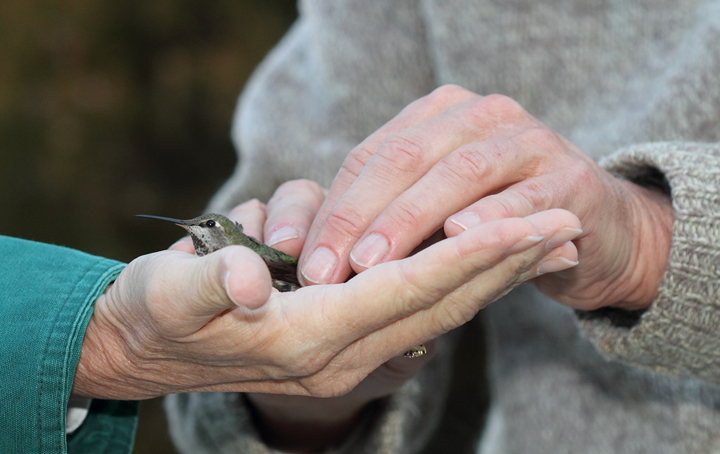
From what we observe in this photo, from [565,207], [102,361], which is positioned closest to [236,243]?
[102,361]

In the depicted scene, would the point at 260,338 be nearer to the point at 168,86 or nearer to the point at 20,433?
the point at 20,433

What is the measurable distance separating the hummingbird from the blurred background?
411 centimetres

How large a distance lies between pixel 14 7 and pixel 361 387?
5419 millimetres

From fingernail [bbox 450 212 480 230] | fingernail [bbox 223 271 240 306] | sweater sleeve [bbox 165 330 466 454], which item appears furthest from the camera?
sweater sleeve [bbox 165 330 466 454]

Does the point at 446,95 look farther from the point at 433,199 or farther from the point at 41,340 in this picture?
the point at 41,340

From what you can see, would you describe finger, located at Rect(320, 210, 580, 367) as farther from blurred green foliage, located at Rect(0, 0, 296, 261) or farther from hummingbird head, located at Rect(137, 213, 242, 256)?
blurred green foliage, located at Rect(0, 0, 296, 261)

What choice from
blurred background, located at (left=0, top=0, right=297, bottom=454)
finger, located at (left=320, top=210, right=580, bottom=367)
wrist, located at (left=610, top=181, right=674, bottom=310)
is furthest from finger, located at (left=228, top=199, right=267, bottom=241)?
blurred background, located at (left=0, top=0, right=297, bottom=454)

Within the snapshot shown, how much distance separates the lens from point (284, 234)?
1576 mm

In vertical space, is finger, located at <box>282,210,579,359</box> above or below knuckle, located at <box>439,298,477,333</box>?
above

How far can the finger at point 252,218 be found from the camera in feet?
5.57

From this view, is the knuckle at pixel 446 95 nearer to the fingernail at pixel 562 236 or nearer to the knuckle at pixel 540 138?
the knuckle at pixel 540 138

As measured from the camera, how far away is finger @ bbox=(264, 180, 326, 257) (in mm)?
1583

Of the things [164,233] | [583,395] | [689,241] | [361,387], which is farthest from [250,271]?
[164,233]

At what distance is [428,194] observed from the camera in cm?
124
